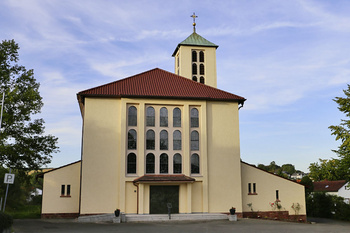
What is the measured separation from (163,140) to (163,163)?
1.76 metres

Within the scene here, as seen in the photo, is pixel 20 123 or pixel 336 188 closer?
pixel 20 123

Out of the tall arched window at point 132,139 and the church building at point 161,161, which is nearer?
the church building at point 161,161

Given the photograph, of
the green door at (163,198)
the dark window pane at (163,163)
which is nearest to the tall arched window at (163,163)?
the dark window pane at (163,163)

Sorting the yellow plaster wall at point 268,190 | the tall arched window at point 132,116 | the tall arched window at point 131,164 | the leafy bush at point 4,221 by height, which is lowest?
the leafy bush at point 4,221

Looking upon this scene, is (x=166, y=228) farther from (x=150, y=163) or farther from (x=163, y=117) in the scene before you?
(x=163, y=117)

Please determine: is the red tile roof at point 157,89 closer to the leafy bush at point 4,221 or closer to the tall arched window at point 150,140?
the tall arched window at point 150,140

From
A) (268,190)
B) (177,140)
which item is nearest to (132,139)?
(177,140)

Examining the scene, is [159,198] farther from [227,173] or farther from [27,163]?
[27,163]

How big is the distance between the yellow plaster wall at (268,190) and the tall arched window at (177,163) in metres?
5.50

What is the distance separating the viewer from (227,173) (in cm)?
2716

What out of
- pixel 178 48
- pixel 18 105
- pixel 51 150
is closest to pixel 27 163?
pixel 51 150

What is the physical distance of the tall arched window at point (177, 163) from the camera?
2666 cm

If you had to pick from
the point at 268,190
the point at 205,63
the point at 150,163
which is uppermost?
the point at 205,63

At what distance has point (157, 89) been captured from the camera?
90.7ft
